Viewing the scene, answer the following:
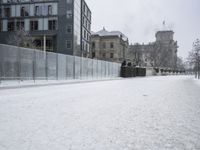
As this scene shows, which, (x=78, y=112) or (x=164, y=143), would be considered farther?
(x=78, y=112)

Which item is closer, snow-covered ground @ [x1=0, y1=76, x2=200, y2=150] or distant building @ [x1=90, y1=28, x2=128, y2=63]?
snow-covered ground @ [x1=0, y1=76, x2=200, y2=150]

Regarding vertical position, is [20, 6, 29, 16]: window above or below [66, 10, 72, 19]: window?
above

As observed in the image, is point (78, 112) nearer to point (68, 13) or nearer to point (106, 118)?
point (106, 118)

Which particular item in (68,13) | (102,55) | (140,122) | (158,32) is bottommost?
(140,122)

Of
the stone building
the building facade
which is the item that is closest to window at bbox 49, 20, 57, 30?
the building facade

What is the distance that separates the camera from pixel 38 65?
72.5 ft

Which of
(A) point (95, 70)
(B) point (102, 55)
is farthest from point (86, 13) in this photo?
(A) point (95, 70)

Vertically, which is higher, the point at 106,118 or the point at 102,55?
the point at 102,55

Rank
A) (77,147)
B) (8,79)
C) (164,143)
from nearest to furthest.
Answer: (77,147) → (164,143) → (8,79)

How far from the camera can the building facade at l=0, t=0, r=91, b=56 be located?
165 feet

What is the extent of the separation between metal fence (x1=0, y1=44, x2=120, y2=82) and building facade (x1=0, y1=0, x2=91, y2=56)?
60.7 ft

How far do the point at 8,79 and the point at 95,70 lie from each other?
1928 cm

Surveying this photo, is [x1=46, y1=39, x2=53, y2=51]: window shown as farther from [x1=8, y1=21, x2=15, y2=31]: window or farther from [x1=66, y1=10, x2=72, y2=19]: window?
[x1=8, y1=21, x2=15, y2=31]: window

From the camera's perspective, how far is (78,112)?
7188 millimetres
